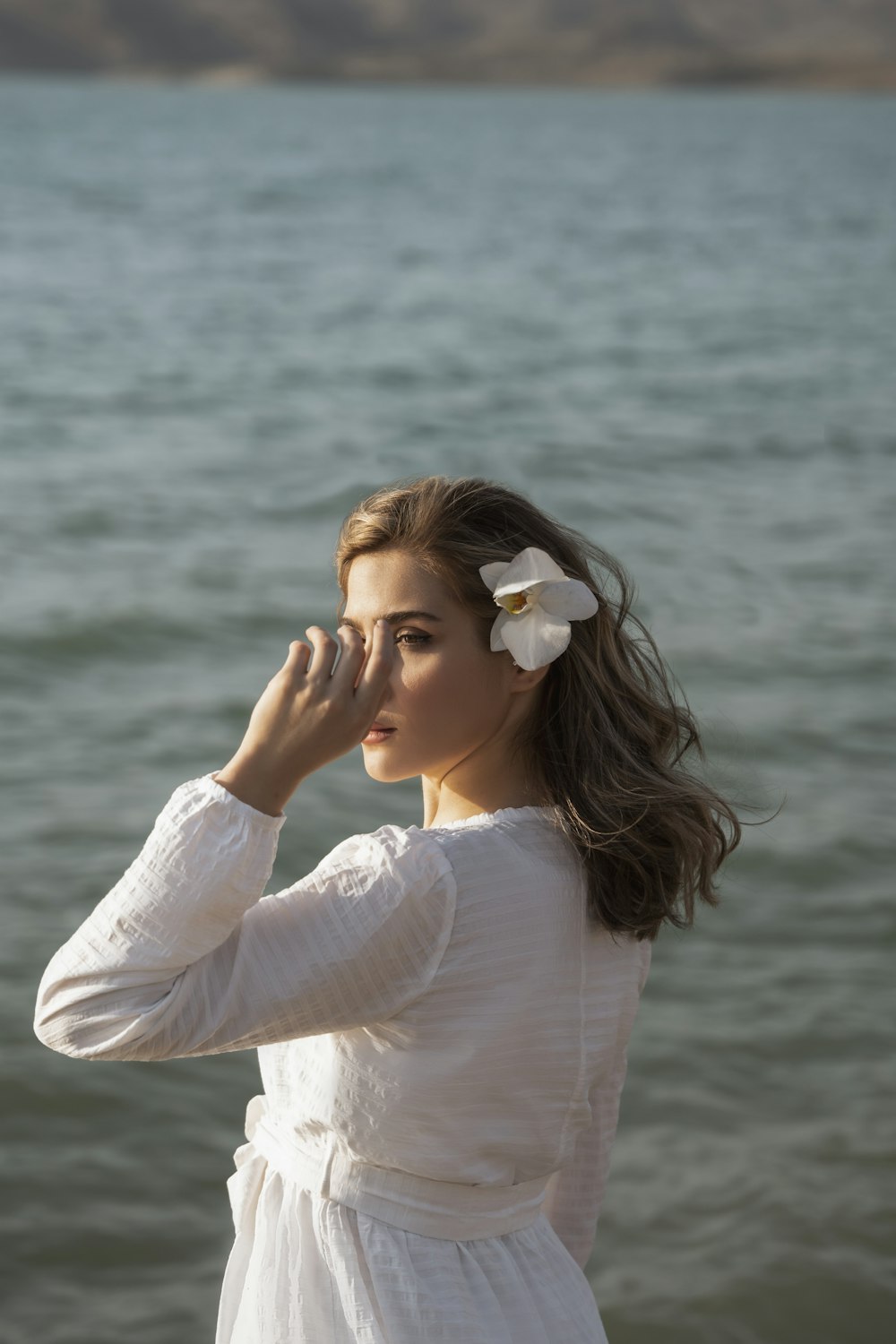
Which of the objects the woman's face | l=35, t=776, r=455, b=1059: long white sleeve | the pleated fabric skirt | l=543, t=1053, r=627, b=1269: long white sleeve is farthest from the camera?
l=543, t=1053, r=627, b=1269: long white sleeve

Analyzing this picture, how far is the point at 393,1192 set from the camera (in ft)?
5.62

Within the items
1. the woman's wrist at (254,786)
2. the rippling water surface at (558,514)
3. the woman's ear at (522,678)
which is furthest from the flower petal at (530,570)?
the rippling water surface at (558,514)

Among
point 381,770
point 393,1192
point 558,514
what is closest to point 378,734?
point 381,770

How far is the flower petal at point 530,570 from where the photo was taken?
1.77 metres

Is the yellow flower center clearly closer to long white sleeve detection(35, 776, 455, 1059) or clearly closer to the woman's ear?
the woman's ear

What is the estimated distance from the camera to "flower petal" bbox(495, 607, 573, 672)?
175 cm

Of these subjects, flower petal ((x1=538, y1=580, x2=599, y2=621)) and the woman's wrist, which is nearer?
the woman's wrist

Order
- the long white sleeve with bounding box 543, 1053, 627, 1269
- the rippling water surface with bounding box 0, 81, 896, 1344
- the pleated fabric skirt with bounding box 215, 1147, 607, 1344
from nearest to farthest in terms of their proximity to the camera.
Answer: the pleated fabric skirt with bounding box 215, 1147, 607, 1344
the long white sleeve with bounding box 543, 1053, 627, 1269
the rippling water surface with bounding box 0, 81, 896, 1344

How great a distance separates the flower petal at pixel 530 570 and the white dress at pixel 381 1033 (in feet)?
0.81

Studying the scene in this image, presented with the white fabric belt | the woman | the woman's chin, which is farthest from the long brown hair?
the white fabric belt

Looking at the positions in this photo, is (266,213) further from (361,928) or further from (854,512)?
(361,928)

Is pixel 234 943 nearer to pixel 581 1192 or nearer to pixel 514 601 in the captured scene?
pixel 514 601

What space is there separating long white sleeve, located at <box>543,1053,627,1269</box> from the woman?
0.13 metres

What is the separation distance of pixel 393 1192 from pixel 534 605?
0.63 meters
